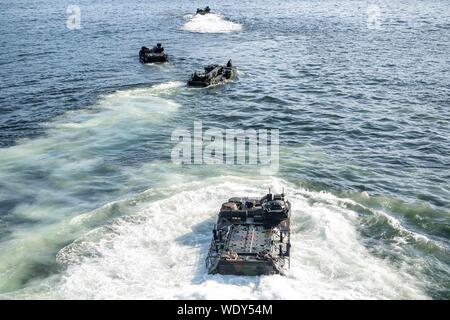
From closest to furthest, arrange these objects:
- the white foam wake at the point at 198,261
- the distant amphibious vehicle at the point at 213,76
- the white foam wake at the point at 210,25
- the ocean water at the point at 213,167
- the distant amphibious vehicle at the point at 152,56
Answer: the white foam wake at the point at 198,261 → the ocean water at the point at 213,167 → the distant amphibious vehicle at the point at 213,76 → the distant amphibious vehicle at the point at 152,56 → the white foam wake at the point at 210,25

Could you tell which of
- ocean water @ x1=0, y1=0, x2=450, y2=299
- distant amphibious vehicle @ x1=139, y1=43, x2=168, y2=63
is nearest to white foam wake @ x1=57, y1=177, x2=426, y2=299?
ocean water @ x1=0, y1=0, x2=450, y2=299

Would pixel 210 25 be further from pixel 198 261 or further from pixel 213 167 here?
pixel 198 261

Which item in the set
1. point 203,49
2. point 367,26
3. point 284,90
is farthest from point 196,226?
point 367,26

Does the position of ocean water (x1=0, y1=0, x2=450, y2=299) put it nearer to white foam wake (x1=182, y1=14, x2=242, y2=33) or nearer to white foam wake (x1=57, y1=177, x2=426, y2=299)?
white foam wake (x1=57, y1=177, x2=426, y2=299)

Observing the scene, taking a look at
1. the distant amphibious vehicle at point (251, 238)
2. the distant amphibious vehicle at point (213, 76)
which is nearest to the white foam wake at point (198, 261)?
the distant amphibious vehicle at point (251, 238)

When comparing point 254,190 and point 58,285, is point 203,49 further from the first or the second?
point 58,285

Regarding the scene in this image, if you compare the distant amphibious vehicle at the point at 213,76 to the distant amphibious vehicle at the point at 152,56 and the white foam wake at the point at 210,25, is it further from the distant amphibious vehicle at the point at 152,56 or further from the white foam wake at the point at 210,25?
the white foam wake at the point at 210,25
